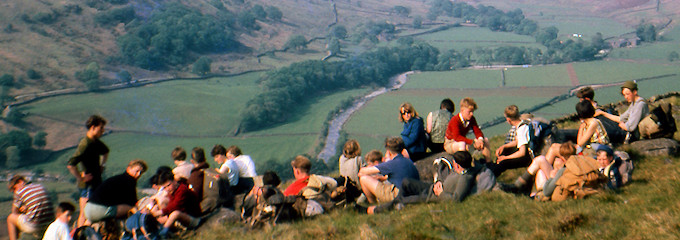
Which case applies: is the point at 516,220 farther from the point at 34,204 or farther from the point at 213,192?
the point at 34,204

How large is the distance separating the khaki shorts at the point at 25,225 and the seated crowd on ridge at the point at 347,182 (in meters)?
0.02

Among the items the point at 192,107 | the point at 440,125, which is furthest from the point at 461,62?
the point at 440,125

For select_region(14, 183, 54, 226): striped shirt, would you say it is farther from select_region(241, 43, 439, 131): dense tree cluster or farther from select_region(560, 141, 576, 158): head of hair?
select_region(241, 43, 439, 131): dense tree cluster

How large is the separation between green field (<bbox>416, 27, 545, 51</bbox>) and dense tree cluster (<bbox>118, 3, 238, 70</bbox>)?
68727 millimetres

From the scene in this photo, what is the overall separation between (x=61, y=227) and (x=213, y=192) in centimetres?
328

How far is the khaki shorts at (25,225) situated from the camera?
36.9ft

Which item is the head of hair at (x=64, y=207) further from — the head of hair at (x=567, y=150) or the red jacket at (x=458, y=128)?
the head of hair at (x=567, y=150)

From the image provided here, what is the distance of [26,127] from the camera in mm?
93688

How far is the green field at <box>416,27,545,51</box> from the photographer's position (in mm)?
172125

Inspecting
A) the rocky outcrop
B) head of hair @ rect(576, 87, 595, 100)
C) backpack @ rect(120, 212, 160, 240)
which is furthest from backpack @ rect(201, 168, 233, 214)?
the rocky outcrop

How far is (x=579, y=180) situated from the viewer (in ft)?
31.4

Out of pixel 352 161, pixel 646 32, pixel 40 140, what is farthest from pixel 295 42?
pixel 352 161

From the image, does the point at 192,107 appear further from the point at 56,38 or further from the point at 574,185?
the point at 574,185

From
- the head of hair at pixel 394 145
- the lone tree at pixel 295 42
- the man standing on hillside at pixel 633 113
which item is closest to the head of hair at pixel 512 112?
the man standing on hillside at pixel 633 113
